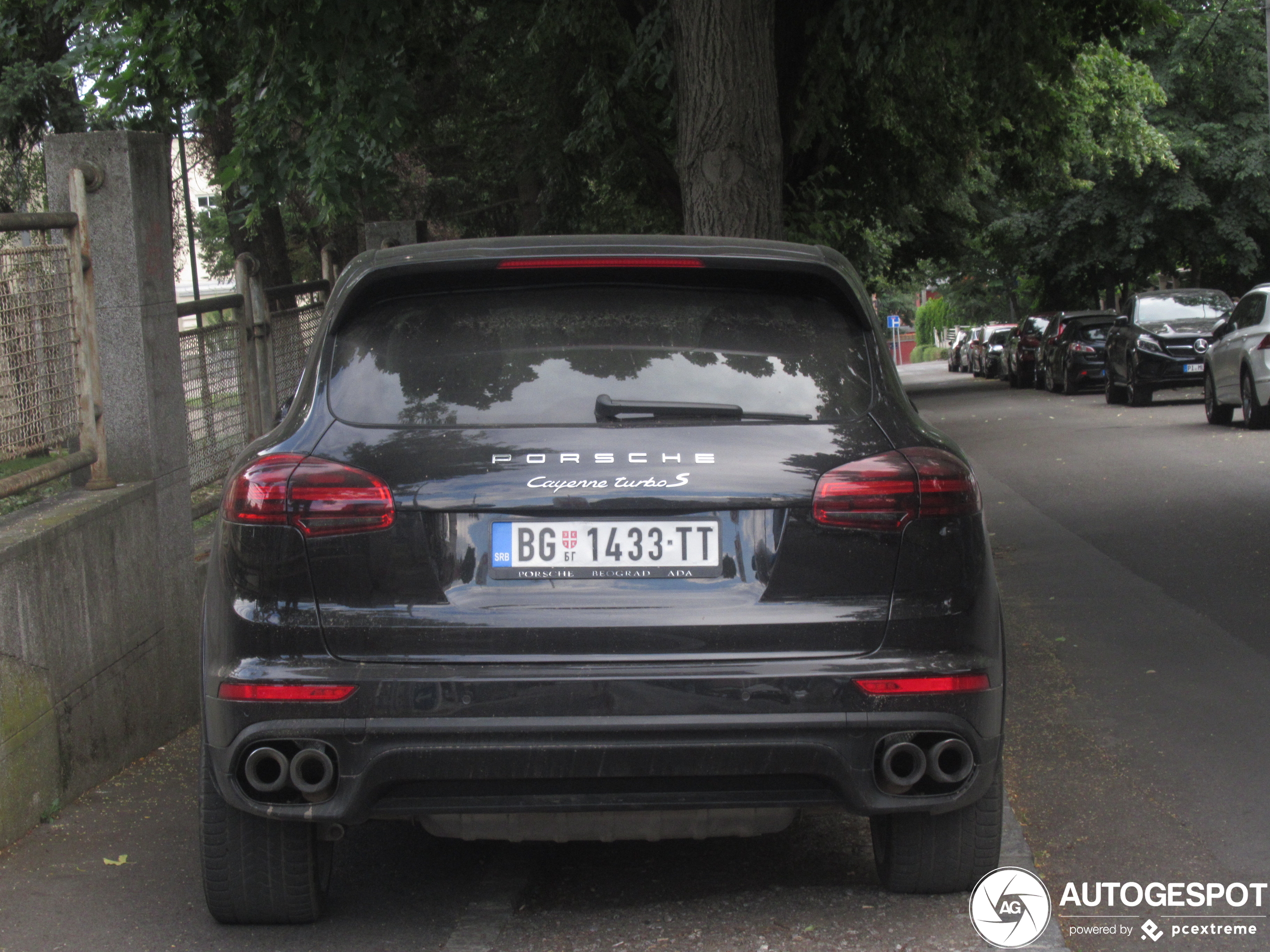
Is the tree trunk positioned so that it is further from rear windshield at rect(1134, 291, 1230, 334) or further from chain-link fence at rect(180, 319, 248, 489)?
rear windshield at rect(1134, 291, 1230, 334)

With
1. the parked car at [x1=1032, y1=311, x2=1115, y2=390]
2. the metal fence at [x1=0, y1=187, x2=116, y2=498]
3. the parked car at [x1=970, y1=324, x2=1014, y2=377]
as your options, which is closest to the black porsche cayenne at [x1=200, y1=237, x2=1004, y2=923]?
the metal fence at [x1=0, y1=187, x2=116, y2=498]

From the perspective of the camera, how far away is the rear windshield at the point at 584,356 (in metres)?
3.74

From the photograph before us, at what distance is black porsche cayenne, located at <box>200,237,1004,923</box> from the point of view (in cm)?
355

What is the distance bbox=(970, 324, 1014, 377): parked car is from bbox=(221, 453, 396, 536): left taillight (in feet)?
141

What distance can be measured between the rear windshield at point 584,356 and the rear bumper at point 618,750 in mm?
678

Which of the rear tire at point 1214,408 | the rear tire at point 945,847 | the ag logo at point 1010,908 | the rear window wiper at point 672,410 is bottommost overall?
the rear tire at point 1214,408

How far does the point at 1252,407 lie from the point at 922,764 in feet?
54.1

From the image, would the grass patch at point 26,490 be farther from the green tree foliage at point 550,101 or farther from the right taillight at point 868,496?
the green tree foliage at point 550,101

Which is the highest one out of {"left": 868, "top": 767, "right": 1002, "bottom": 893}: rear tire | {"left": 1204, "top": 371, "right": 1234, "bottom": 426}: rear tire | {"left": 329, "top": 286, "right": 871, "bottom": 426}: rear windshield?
{"left": 329, "top": 286, "right": 871, "bottom": 426}: rear windshield

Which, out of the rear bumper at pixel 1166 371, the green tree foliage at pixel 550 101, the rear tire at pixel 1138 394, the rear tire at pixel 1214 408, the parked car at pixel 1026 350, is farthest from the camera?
the parked car at pixel 1026 350

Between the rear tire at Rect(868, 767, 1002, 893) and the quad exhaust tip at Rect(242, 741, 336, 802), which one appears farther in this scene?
the rear tire at Rect(868, 767, 1002, 893)

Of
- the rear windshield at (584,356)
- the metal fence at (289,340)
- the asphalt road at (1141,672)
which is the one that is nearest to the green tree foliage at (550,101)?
the metal fence at (289,340)

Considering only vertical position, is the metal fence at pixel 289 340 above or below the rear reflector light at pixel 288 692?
above

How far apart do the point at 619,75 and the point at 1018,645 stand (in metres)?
10.0
